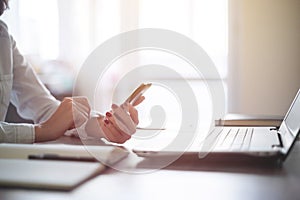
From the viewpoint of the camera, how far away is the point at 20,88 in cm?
127

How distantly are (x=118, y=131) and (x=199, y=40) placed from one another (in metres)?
1.82

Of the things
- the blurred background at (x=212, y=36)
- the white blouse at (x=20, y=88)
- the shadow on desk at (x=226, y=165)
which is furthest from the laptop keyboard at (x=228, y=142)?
the blurred background at (x=212, y=36)

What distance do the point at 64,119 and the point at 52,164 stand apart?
366 millimetres

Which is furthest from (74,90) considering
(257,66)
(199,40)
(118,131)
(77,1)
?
(118,131)

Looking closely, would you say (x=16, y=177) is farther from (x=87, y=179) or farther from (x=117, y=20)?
(x=117, y=20)

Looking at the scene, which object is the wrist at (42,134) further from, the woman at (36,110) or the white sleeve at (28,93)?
the white sleeve at (28,93)

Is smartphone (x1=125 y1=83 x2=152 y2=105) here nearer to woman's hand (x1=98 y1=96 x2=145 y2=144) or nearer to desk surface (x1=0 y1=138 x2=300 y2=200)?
woman's hand (x1=98 y1=96 x2=145 y2=144)

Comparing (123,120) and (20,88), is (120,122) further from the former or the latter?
(20,88)

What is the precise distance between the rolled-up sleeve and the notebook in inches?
6.4

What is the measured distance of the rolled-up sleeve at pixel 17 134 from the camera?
846 millimetres

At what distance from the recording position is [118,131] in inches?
34.2

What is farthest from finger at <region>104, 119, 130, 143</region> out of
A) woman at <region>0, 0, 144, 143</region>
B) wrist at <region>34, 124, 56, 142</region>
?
wrist at <region>34, 124, 56, 142</region>

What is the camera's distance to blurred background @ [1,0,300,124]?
2.46 metres

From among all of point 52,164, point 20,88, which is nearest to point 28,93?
point 20,88
